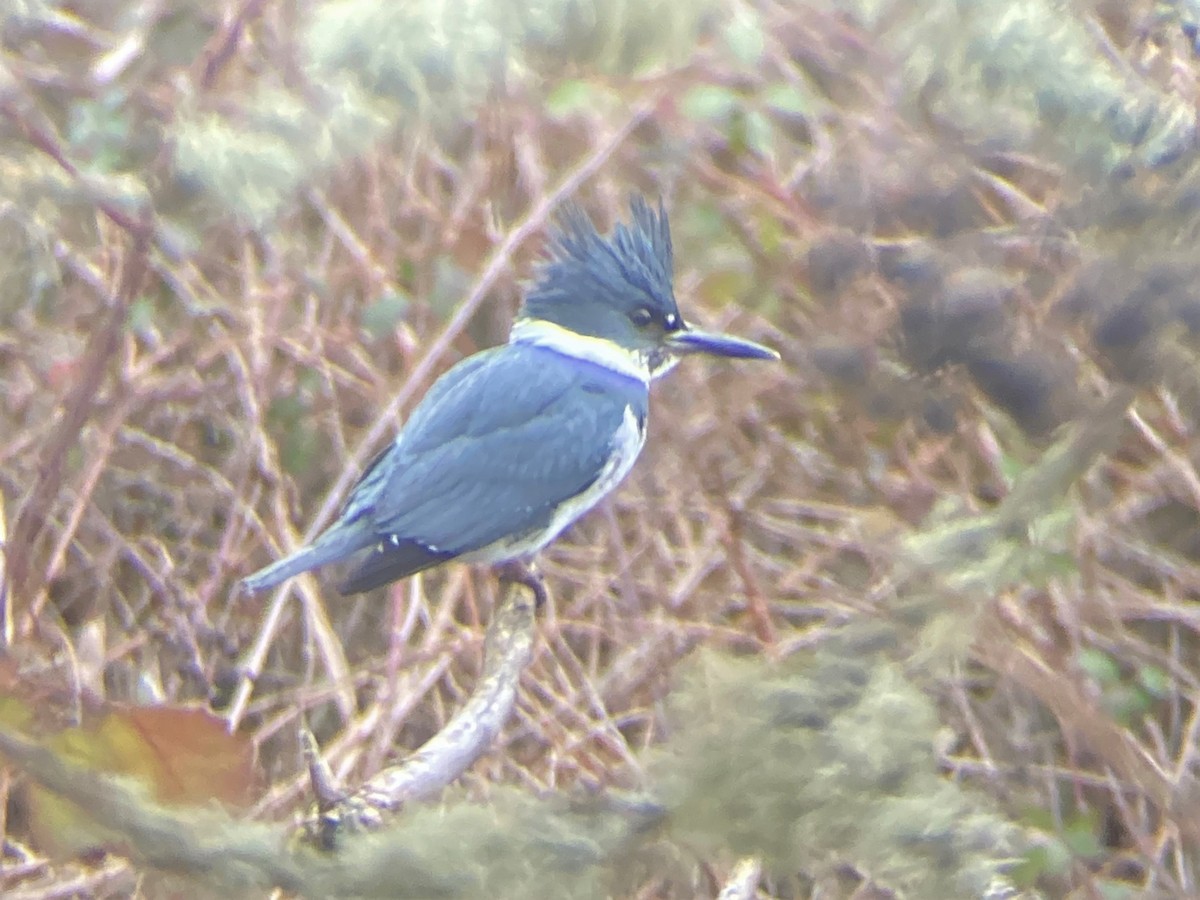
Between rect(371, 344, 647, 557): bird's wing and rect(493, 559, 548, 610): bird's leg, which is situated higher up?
rect(371, 344, 647, 557): bird's wing

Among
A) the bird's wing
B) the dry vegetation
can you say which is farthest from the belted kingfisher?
the dry vegetation

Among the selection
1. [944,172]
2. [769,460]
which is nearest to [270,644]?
[769,460]

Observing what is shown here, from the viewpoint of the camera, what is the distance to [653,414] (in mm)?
3135

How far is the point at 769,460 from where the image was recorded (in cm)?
316

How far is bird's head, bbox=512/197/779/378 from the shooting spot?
2623 millimetres

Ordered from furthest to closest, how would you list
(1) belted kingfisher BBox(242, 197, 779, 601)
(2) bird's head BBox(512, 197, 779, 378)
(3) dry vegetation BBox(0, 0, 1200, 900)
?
(2) bird's head BBox(512, 197, 779, 378) → (1) belted kingfisher BBox(242, 197, 779, 601) → (3) dry vegetation BBox(0, 0, 1200, 900)

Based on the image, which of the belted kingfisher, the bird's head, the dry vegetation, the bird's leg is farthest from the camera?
the bird's head

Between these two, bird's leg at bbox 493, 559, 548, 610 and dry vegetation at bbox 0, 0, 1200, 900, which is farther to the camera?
bird's leg at bbox 493, 559, 548, 610

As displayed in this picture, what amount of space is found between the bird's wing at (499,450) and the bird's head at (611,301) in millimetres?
75

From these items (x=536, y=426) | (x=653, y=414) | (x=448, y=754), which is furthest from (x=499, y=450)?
(x=448, y=754)

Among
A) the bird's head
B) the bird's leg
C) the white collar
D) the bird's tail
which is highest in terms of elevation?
the bird's head

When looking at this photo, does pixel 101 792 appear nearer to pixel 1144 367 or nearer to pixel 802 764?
pixel 802 764

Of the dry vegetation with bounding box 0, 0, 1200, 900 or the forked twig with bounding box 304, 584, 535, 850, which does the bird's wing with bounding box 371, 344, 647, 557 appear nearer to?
the forked twig with bounding box 304, 584, 535, 850

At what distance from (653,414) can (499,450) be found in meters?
0.70
